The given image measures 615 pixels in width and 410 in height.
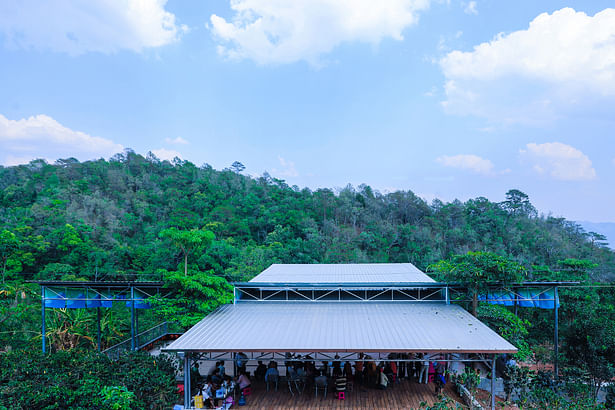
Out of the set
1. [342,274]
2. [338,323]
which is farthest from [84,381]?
[342,274]

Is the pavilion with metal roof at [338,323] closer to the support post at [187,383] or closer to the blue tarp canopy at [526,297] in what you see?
the support post at [187,383]

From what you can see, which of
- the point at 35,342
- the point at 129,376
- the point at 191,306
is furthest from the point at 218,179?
the point at 129,376

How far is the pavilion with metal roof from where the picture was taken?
29.4 feet

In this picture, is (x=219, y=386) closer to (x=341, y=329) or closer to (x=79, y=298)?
(x=341, y=329)

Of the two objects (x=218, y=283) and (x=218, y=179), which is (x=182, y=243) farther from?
(x=218, y=179)

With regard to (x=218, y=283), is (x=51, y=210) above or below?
above

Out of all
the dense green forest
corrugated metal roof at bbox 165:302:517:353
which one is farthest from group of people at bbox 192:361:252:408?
the dense green forest

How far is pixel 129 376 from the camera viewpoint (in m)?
9.21

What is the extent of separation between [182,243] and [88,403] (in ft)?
21.6

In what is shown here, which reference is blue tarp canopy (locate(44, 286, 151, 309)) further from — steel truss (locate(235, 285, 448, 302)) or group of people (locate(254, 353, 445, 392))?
group of people (locate(254, 353, 445, 392))

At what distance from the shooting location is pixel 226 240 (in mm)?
32656

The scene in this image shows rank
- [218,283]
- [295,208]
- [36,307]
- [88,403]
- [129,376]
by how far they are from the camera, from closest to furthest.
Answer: [88,403], [129,376], [218,283], [36,307], [295,208]

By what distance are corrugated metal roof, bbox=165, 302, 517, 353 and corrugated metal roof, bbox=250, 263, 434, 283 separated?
1.54 meters

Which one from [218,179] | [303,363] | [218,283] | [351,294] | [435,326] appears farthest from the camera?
[218,179]
